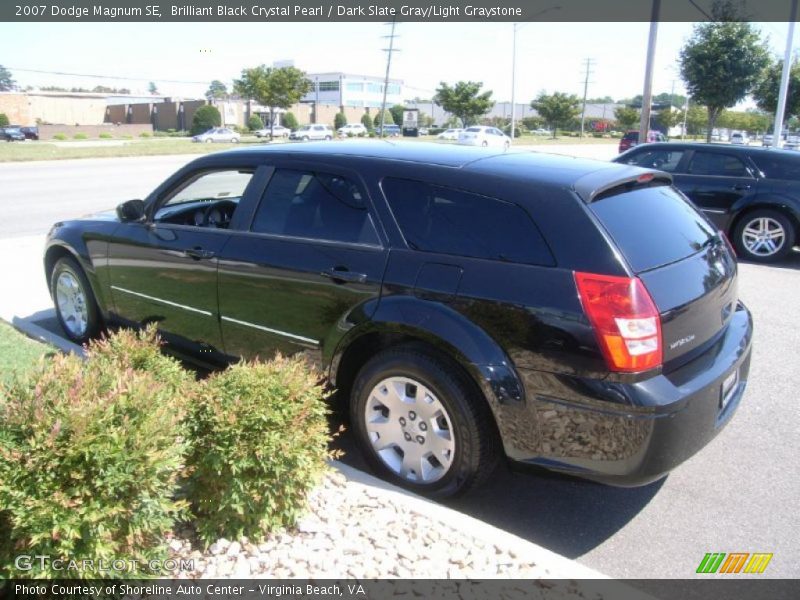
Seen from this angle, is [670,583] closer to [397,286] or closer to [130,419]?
[397,286]

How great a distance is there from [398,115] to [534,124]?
18.4 meters

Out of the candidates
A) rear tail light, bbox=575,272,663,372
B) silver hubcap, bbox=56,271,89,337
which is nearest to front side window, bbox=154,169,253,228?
silver hubcap, bbox=56,271,89,337

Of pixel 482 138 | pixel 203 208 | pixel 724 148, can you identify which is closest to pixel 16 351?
pixel 203 208

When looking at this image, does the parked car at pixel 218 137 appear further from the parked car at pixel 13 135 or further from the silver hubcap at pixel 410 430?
the silver hubcap at pixel 410 430

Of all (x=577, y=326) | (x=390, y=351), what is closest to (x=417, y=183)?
(x=390, y=351)

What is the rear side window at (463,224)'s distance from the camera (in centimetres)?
318

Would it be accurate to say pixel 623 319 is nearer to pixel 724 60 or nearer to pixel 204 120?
pixel 724 60

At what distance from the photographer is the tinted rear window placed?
316 cm

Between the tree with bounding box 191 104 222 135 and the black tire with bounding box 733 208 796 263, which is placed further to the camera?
the tree with bounding box 191 104 222 135

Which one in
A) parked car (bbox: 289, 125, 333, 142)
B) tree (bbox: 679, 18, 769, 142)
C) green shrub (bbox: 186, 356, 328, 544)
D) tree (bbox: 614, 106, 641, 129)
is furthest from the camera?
tree (bbox: 614, 106, 641, 129)

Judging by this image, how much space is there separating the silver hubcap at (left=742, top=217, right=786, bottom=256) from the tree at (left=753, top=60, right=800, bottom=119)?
27.2 m

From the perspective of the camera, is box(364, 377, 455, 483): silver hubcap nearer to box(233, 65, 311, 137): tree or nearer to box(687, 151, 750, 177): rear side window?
box(687, 151, 750, 177): rear side window

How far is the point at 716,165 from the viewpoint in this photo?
998 cm

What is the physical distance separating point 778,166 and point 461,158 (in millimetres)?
7622
